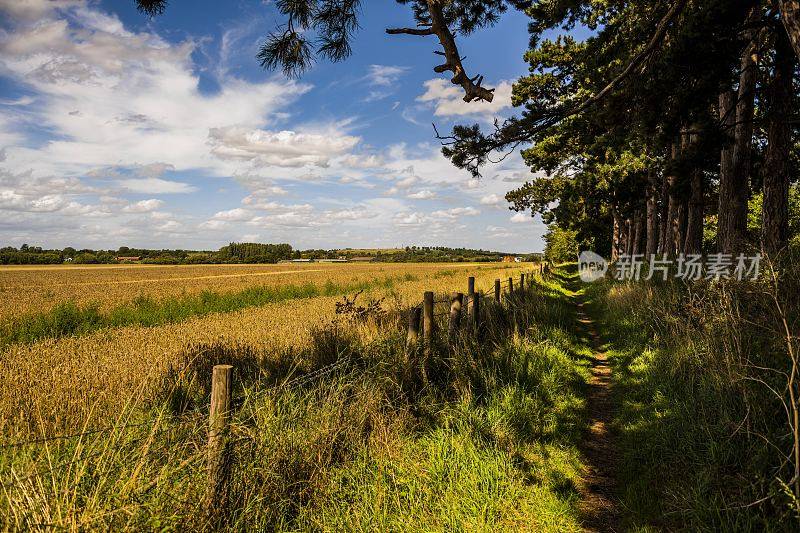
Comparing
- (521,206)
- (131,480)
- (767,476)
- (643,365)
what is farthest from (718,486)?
(521,206)

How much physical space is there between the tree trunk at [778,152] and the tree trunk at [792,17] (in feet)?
19.0

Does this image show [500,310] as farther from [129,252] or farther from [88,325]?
[129,252]

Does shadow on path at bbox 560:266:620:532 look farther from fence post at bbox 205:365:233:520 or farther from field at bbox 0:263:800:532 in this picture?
fence post at bbox 205:365:233:520

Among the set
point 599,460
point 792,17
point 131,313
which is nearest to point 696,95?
point 792,17

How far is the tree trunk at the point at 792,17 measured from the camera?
362 centimetres

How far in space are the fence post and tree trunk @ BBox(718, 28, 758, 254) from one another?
11.0m

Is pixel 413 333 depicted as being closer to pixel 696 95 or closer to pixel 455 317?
pixel 455 317

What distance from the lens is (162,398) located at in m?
4.41

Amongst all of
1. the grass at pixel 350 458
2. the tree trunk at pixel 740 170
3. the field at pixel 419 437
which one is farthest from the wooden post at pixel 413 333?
the tree trunk at pixel 740 170

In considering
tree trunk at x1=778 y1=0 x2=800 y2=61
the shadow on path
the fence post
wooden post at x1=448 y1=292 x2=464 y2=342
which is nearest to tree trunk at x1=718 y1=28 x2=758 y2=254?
the shadow on path

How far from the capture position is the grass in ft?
7.50

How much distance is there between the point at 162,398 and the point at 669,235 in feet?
68.6

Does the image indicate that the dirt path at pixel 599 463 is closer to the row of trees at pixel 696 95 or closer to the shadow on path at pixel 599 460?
the shadow on path at pixel 599 460

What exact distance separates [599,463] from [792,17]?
15.2 ft
